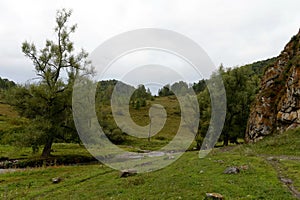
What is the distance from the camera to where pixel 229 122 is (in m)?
53.5

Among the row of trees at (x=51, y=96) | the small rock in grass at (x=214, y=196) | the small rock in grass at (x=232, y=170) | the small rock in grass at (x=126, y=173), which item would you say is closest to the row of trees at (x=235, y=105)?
the row of trees at (x=51, y=96)

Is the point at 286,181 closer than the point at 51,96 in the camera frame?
Yes

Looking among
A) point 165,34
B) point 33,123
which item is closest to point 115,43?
point 165,34

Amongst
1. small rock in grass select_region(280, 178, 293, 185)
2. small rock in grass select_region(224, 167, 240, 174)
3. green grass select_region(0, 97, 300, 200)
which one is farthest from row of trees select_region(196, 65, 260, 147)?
small rock in grass select_region(280, 178, 293, 185)

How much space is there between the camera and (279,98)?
4016 centimetres

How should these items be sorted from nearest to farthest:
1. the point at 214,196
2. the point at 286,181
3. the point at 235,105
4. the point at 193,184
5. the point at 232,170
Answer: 1. the point at 214,196
2. the point at 286,181
3. the point at 193,184
4. the point at 232,170
5. the point at 235,105

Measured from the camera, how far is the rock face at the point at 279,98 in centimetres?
3531

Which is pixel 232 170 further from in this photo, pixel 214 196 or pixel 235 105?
pixel 235 105

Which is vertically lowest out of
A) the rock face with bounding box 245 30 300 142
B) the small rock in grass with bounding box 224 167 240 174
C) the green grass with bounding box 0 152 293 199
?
the green grass with bounding box 0 152 293 199

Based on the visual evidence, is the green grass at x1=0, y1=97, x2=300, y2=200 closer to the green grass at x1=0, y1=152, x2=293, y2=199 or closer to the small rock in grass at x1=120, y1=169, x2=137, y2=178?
the green grass at x1=0, y1=152, x2=293, y2=199

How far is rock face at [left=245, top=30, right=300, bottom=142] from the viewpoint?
116 feet

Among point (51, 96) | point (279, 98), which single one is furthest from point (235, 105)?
point (51, 96)

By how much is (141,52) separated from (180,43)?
2.82 metres

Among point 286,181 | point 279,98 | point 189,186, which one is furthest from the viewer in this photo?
point 279,98
